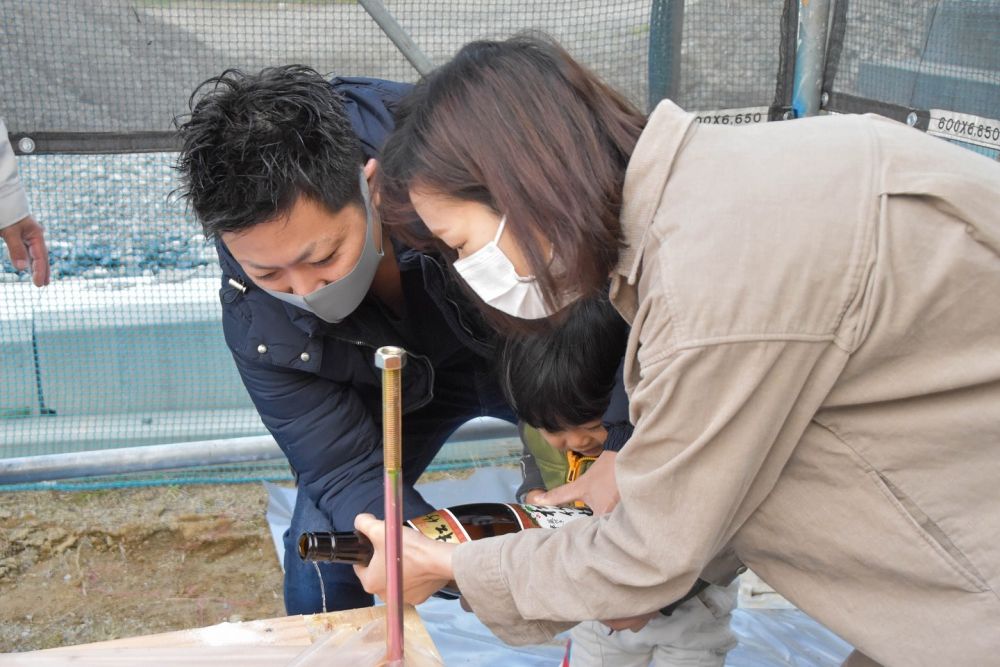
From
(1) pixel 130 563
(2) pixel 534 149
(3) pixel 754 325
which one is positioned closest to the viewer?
(3) pixel 754 325

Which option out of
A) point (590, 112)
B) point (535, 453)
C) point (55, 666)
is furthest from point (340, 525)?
point (590, 112)

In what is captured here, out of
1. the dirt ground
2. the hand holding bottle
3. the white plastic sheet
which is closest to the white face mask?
the hand holding bottle

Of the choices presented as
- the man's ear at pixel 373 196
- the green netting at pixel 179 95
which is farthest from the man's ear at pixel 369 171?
the green netting at pixel 179 95

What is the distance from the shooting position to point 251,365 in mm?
1812

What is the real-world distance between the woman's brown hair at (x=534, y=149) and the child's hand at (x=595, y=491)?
1.66 ft

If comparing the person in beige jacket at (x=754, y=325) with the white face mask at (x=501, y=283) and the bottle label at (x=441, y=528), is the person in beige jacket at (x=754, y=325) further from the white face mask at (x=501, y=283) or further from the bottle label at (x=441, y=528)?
the bottle label at (x=441, y=528)

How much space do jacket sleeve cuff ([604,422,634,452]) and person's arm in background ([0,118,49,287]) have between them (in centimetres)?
154

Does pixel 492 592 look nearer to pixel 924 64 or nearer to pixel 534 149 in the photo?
pixel 534 149

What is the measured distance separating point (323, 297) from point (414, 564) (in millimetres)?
501

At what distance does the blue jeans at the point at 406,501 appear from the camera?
74.4 inches

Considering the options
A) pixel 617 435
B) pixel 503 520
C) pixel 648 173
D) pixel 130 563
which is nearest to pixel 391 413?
pixel 648 173

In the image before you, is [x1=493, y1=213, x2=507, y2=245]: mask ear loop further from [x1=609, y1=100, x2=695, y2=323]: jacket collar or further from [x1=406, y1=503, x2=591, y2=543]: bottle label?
[x1=406, y1=503, x2=591, y2=543]: bottle label

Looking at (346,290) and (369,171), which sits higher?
(369,171)

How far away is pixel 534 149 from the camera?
3.43ft
